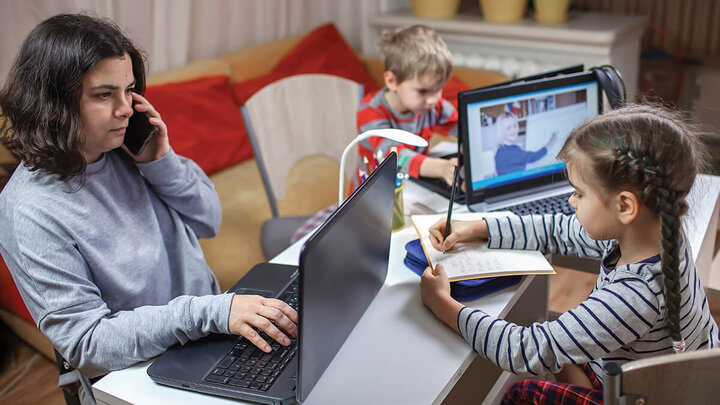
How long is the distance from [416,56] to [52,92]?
1.05m

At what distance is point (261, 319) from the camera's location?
110 cm

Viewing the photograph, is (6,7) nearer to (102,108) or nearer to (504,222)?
(102,108)

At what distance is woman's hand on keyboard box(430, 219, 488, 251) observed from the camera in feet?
4.52

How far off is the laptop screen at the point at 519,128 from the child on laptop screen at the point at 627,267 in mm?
446

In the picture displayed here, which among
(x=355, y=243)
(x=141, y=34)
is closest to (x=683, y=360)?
(x=355, y=243)

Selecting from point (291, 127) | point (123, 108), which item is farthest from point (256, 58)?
point (123, 108)

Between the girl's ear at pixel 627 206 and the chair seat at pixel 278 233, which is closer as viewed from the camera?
the girl's ear at pixel 627 206

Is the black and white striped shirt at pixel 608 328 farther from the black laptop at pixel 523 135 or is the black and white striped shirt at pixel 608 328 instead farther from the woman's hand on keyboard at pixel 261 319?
the black laptop at pixel 523 135

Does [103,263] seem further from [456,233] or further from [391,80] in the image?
[391,80]

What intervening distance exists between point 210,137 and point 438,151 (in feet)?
3.66

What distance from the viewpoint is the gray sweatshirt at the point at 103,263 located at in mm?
1100

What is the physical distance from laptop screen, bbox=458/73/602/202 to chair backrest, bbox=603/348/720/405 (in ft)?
2.71

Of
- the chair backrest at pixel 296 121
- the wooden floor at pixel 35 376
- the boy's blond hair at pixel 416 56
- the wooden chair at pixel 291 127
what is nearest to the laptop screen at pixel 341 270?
the boy's blond hair at pixel 416 56

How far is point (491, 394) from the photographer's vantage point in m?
1.51
